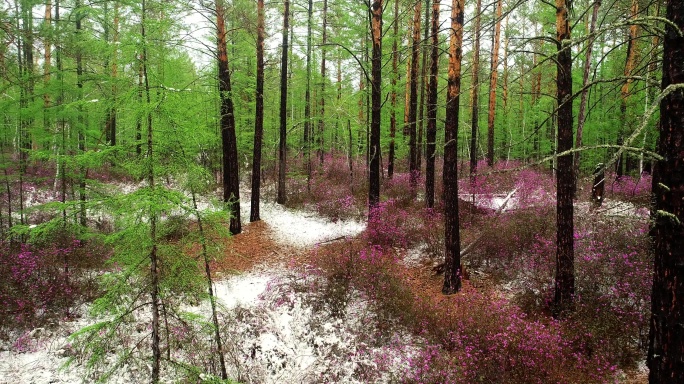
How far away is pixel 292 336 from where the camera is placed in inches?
299

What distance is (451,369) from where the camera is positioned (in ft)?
19.3

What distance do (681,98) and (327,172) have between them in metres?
18.5

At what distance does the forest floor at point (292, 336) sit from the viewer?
641cm

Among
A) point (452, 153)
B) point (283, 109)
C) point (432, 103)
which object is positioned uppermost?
point (283, 109)

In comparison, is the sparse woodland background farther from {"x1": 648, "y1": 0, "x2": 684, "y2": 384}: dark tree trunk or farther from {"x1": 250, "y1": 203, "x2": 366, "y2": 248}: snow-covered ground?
{"x1": 250, "y1": 203, "x2": 366, "y2": 248}: snow-covered ground

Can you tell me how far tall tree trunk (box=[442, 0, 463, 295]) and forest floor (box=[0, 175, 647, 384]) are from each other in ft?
1.83

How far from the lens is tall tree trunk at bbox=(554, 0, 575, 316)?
6168mm

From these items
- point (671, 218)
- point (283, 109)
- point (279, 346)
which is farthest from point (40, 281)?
point (671, 218)

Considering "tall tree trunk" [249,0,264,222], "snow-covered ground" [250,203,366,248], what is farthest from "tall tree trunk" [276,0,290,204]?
"tall tree trunk" [249,0,264,222]

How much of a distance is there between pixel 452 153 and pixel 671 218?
16.0ft

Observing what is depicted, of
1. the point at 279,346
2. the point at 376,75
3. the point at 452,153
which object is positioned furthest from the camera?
the point at 376,75

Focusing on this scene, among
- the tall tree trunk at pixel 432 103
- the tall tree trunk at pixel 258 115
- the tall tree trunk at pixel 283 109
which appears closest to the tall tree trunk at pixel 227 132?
the tall tree trunk at pixel 258 115

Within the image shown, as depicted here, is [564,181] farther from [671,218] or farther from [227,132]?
[227,132]

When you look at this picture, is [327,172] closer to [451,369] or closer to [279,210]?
[279,210]
